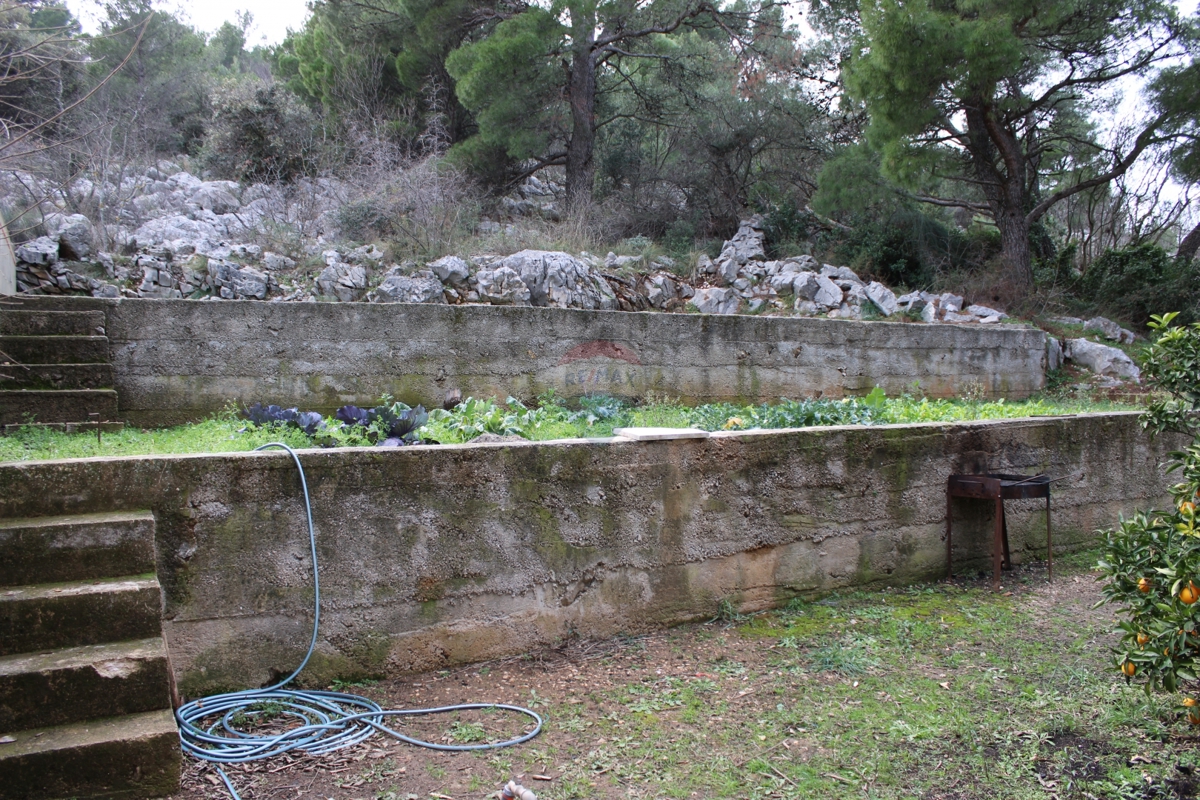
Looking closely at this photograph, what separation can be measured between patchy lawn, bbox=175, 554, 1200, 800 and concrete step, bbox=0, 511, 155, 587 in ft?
2.41

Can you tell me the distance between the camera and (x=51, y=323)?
5.24 metres

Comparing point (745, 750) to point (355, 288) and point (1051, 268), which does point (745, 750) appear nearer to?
point (355, 288)

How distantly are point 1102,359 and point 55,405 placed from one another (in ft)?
40.2

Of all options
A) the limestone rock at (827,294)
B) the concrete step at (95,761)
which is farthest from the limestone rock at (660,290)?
the concrete step at (95,761)

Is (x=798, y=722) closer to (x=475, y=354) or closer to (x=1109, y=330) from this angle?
(x=475, y=354)

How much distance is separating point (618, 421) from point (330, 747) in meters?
3.08

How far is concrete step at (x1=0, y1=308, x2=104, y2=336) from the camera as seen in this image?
5.06m

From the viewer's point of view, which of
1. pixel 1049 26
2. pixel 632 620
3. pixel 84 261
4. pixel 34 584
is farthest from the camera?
pixel 1049 26

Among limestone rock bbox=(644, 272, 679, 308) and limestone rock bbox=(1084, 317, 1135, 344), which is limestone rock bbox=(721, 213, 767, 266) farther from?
limestone rock bbox=(1084, 317, 1135, 344)

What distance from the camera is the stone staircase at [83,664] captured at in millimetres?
2129

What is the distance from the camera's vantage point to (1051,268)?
48.5 feet

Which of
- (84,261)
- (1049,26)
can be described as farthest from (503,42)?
(1049,26)

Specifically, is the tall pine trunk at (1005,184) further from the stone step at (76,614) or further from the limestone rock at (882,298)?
the stone step at (76,614)

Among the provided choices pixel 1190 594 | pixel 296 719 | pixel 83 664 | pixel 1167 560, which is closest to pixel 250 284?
pixel 296 719
